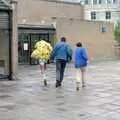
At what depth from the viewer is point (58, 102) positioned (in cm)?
1391

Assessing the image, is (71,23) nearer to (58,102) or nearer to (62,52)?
(62,52)

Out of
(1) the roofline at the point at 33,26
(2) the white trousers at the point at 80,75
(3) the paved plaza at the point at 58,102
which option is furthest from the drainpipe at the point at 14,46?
(1) the roofline at the point at 33,26

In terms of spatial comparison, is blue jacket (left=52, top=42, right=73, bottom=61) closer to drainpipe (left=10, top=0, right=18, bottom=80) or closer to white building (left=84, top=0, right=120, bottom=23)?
Answer: drainpipe (left=10, top=0, right=18, bottom=80)

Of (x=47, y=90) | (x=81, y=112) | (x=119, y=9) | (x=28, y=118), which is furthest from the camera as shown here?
(x=119, y=9)

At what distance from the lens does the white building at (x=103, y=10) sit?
9862cm

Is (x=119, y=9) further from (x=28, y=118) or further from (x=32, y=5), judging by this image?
(x=28, y=118)

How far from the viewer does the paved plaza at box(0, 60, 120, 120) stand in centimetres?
1166

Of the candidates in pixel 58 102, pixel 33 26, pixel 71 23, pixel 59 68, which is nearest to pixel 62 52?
pixel 59 68

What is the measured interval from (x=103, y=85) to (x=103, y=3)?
Answer: 83683 mm

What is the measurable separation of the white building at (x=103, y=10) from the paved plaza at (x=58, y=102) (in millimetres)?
79776

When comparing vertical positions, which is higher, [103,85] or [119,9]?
[119,9]

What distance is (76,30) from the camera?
42500 mm

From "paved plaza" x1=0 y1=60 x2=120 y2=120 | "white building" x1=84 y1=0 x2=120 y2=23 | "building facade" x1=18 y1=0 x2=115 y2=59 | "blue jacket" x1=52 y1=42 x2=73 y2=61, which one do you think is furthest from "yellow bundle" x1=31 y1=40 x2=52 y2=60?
"white building" x1=84 y1=0 x2=120 y2=23

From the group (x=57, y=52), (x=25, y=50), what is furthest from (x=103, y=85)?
(x=25, y=50)
